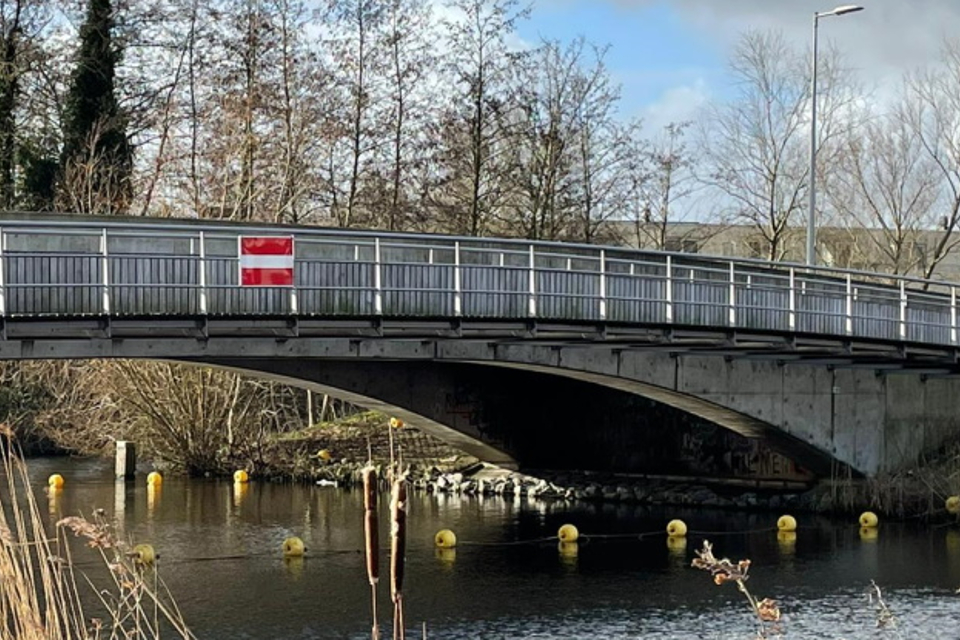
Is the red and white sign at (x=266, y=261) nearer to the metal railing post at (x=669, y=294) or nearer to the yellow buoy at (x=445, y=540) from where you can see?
the yellow buoy at (x=445, y=540)

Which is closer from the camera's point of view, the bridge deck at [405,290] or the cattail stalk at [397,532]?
the cattail stalk at [397,532]

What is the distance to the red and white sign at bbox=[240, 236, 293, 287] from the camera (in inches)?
→ 890

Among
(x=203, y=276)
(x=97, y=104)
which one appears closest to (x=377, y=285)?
(x=203, y=276)

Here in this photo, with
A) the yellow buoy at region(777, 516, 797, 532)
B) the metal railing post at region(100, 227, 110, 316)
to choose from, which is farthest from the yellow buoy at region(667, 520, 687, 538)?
the metal railing post at region(100, 227, 110, 316)

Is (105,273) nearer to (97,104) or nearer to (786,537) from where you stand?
(786,537)

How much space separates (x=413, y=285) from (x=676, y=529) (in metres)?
7.58

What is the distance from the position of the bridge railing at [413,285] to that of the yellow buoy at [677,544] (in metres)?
3.98

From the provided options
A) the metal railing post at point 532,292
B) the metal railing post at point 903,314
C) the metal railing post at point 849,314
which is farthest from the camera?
the metal railing post at point 903,314

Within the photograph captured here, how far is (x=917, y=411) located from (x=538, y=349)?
→ 11470 millimetres

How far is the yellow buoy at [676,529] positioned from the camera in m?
28.7

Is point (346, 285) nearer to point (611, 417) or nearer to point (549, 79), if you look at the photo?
point (611, 417)

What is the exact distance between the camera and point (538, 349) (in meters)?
27.1

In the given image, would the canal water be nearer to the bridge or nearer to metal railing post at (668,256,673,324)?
the bridge

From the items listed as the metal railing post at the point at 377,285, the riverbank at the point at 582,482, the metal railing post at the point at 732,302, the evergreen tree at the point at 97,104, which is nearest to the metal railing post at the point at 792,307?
the metal railing post at the point at 732,302
